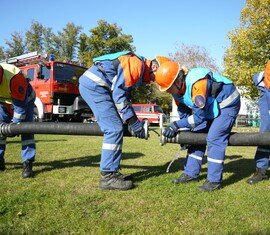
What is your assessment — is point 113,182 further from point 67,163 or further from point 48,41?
point 48,41

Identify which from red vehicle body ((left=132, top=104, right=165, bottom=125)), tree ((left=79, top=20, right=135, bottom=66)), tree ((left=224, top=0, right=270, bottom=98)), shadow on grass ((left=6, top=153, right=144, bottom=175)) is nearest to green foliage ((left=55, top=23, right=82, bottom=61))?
tree ((left=79, top=20, right=135, bottom=66))

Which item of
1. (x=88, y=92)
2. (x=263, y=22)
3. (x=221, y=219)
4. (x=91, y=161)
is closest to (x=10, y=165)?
(x=91, y=161)

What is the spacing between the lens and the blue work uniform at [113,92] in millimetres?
4352

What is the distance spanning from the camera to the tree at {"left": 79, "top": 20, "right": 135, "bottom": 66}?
3213 cm

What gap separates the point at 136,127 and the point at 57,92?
10.7 metres

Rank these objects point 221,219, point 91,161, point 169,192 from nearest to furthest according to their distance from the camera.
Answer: point 221,219 < point 169,192 < point 91,161

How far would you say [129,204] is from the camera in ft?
12.9

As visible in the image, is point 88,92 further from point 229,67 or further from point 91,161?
point 229,67

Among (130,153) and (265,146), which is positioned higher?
(265,146)

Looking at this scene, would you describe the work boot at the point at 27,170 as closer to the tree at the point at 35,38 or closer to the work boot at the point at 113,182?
the work boot at the point at 113,182

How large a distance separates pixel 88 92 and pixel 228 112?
181cm

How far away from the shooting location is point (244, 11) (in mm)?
22625

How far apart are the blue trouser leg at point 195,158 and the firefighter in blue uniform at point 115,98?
898 millimetres

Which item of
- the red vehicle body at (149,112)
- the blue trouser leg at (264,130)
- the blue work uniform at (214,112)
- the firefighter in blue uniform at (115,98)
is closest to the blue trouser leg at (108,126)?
the firefighter in blue uniform at (115,98)
